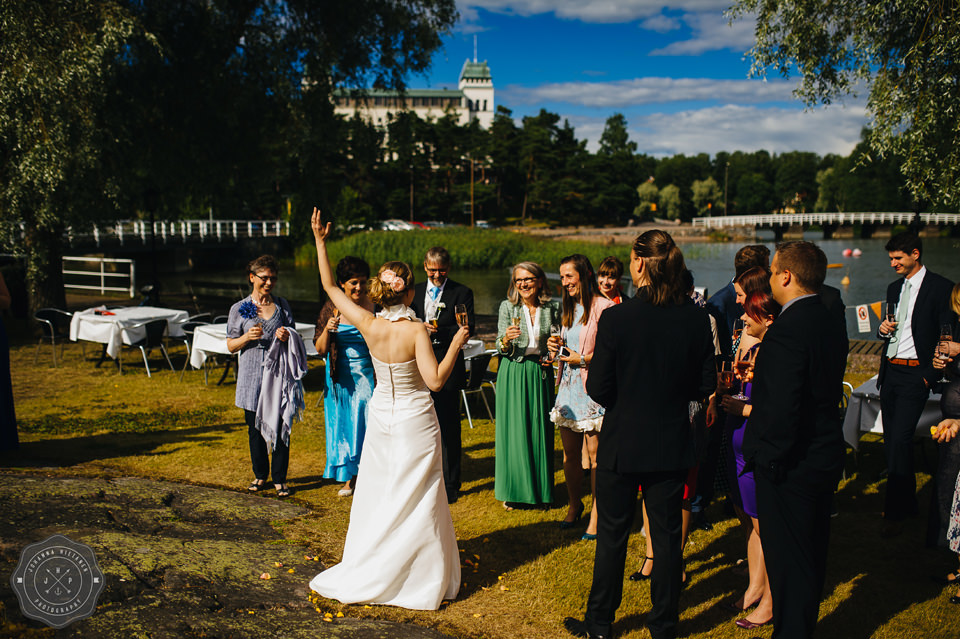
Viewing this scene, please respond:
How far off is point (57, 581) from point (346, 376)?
254 cm

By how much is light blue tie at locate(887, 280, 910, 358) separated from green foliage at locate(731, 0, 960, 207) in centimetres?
505

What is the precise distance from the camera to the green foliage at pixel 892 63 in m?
9.15

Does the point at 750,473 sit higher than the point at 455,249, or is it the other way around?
the point at 455,249

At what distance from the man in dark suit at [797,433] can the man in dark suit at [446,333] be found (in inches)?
107

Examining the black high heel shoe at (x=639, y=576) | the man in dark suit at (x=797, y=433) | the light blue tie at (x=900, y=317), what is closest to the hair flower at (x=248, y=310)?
the black high heel shoe at (x=639, y=576)

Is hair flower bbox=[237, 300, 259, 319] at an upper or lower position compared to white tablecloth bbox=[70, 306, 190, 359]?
upper

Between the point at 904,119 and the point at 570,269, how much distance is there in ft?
24.7

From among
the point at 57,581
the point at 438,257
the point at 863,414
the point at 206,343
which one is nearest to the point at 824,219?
the point at 863,414

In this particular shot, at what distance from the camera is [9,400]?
21.7ft

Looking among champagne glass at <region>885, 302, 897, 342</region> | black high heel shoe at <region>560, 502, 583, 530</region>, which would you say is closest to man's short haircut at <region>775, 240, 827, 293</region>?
champagne glass at <region>885, 302, 897, 342</region>

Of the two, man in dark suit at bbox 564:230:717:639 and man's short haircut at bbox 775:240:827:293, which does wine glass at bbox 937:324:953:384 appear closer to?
man's short haircut at bbox 775:240:827:293

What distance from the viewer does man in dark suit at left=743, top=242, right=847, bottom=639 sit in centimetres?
314

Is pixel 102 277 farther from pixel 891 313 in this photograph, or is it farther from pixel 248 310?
pixel 891 313

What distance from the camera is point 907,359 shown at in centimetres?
532
